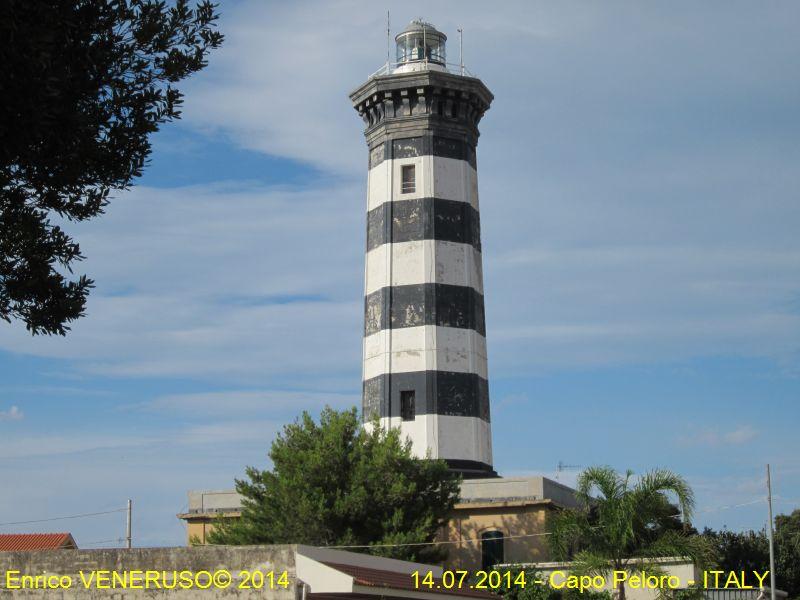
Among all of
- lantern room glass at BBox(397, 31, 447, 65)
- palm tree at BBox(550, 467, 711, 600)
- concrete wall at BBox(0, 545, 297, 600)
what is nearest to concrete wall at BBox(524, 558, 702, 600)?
palm tree at BBox(550, 467, 711, 600)

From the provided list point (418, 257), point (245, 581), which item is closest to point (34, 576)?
point (245, 581)

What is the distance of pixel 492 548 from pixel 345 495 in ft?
20.3

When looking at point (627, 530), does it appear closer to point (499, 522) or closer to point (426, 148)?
point (499, 522)

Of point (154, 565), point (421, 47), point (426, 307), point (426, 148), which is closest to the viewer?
point (154, 565)

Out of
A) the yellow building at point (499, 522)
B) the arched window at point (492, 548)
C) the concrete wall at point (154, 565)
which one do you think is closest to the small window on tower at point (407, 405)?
the yellow building at point (499, 522)

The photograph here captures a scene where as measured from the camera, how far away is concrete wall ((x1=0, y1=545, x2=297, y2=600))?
19516 mm

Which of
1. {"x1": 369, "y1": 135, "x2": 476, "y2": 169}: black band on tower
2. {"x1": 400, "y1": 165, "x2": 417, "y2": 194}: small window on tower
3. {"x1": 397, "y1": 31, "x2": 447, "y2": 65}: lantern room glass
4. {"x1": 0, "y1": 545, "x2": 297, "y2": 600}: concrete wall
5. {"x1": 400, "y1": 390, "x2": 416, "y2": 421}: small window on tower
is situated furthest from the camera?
{"x1": 397, "y1": 31, "x2": 447, "y2": 65}: lantern room glass

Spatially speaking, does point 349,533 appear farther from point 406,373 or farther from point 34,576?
point 34,576

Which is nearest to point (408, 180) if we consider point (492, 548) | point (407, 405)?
point (407, 405)

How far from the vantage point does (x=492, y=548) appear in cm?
3475

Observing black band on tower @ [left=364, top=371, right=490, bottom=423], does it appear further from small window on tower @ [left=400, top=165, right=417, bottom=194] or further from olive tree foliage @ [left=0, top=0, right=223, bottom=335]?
olive tree foliage @ [left=0, top=0, right=223, bottom=335]

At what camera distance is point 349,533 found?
99.1 feet

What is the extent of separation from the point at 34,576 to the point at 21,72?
11.3 meters

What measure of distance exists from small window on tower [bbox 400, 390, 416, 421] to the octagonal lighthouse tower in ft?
0.10
